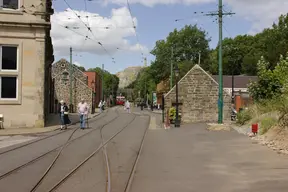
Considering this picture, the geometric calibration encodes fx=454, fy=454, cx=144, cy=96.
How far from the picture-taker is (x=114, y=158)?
13.3 m

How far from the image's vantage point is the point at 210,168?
1144 cm

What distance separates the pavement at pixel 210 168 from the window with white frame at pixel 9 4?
536 inches

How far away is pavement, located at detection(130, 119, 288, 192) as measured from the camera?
9.02m

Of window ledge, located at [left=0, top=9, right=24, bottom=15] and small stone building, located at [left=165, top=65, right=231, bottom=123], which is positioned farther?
small stone building, located at [left=165, top=65, right=231, bottom=123]


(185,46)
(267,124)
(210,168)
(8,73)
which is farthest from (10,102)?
(185,46)

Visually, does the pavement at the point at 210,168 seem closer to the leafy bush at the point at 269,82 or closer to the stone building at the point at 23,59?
the stone building at the point at 23,59

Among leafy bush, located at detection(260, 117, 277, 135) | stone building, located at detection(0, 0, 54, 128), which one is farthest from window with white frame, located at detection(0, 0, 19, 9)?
leafy bush, located at detection(260, 117, 277, 135)

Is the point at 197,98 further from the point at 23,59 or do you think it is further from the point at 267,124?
the point at 267,124

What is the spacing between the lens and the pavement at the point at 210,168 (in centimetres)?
902

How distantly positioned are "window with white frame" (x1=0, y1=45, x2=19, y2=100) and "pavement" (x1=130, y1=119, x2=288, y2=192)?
11.6 meters

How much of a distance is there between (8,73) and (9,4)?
13.3 ft

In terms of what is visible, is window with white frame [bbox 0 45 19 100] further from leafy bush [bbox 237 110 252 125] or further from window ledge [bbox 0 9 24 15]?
leafy bush [bbox 237 110 252 125]

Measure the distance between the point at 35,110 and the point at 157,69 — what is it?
205 ft

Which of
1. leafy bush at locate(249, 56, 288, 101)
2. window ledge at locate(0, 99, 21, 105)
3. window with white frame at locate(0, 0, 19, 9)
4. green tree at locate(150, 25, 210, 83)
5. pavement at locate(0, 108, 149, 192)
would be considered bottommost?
pavement at locate(0, 108, 149, 192)
